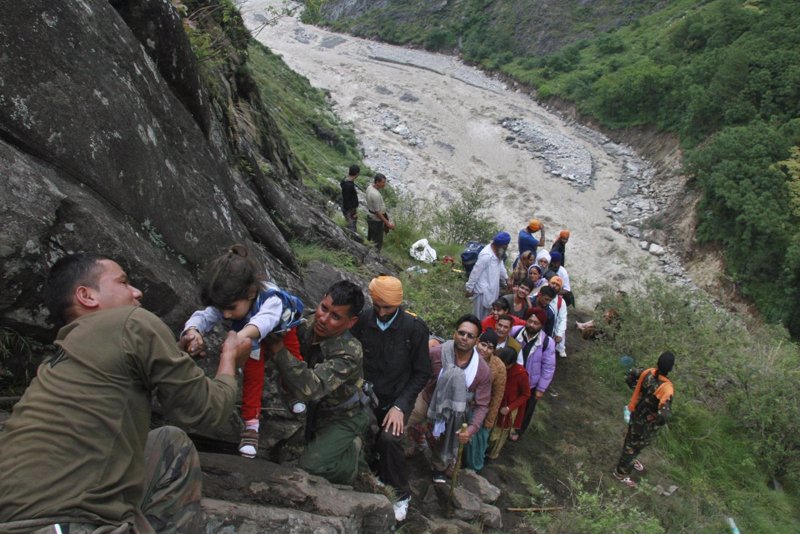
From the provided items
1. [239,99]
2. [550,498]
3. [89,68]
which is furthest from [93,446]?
[239,99]

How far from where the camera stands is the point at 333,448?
141 inches

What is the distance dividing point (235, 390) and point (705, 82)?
86.6ft

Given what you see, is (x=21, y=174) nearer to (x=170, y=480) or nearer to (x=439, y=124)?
(x=170, y=480)

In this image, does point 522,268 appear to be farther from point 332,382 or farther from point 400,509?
point 332,382

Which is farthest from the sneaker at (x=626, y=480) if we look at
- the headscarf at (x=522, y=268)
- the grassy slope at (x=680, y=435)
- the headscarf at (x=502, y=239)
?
the headscarf at (x=502, y=239)

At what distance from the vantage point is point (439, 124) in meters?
27.0

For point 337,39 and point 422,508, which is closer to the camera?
point 422,508

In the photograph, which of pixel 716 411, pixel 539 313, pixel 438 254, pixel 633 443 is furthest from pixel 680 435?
pixel 438 254

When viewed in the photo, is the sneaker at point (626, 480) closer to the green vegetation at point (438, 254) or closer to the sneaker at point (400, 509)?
the green vegetation at point (438, 254)

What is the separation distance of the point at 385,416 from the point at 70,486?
2578 mm

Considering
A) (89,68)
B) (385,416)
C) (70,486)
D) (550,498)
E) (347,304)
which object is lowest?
(550,498)

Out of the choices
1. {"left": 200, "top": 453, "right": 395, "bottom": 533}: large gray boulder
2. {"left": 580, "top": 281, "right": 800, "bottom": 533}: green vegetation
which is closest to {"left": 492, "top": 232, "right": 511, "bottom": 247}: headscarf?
{"left": 580, "top": 281, "right": 800, "bottom": 533}: green vegetation

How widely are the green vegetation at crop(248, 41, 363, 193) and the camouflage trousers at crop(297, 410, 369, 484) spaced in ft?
30.4

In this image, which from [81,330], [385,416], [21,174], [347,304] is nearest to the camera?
[81,330]
